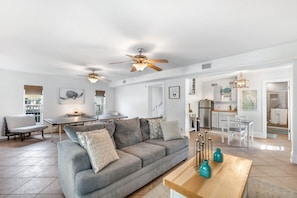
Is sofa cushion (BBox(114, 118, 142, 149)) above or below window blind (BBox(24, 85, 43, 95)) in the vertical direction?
below

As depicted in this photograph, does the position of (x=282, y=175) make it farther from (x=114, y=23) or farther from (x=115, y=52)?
(x=115, y=52)

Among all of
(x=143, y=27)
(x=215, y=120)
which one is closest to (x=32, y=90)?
(x=143, y=27)

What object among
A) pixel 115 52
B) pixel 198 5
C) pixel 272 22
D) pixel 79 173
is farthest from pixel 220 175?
→ pixel 115 52

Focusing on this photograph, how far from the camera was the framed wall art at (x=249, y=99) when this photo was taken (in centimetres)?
531

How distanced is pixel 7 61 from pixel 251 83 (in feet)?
26.0

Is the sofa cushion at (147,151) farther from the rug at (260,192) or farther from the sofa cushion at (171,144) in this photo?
the rug at (260,192)

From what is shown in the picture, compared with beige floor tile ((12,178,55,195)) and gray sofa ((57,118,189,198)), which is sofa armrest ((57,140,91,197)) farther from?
beige floor tile ((12,178,55,195))

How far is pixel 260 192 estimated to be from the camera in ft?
6.86

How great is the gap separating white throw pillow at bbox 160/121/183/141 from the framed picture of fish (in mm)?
5061

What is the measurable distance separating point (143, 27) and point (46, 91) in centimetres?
557

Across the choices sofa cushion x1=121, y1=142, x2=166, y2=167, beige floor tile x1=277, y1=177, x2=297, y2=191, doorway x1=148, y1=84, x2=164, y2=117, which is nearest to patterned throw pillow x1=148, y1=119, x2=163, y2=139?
sofa cushion x1=121, y1=142, x2=166, y2=167

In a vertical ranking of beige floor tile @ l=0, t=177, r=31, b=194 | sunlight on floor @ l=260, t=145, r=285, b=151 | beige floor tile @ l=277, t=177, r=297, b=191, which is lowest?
beige floor tile @ l=0, t=177, r=31, b=194

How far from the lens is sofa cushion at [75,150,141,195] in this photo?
1.60 meters

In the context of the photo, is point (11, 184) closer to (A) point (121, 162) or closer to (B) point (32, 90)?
(A) point (121, 162)
